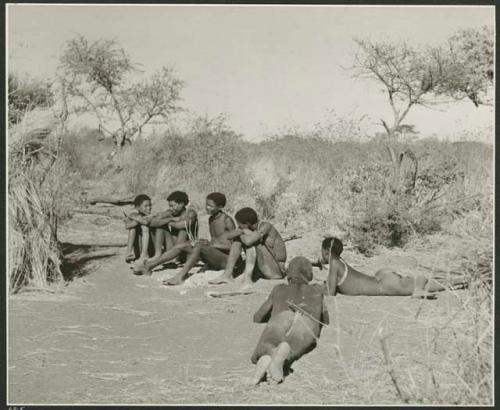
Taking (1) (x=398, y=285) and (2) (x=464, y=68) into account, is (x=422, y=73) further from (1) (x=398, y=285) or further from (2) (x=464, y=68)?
(1) (x=398, y=285)

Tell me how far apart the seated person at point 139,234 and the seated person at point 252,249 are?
1.22 m

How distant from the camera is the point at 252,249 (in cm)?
745

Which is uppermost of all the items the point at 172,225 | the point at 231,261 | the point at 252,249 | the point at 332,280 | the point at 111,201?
the point at 111,201

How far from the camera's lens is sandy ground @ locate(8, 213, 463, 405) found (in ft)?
15.5

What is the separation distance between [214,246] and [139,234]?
1161 millimetres

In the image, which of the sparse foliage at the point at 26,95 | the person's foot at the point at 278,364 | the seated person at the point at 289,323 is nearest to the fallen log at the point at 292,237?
the sparse foliage at the point at 26,95

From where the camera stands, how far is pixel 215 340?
18.9 feet

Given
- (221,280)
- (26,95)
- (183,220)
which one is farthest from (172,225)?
(26,95)

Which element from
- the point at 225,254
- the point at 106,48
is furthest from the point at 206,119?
the point at 225,254

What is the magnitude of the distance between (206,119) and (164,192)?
243cm

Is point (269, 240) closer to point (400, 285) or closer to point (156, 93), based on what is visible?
point (400, 285)

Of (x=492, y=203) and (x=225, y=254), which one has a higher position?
(x=492, y=203)

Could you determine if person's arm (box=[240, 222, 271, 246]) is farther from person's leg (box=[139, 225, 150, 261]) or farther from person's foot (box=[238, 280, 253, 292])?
person's leg (box=[139, 225, 150, 261])

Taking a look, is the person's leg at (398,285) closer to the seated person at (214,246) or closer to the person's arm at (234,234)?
the person's arm at (234,234)
